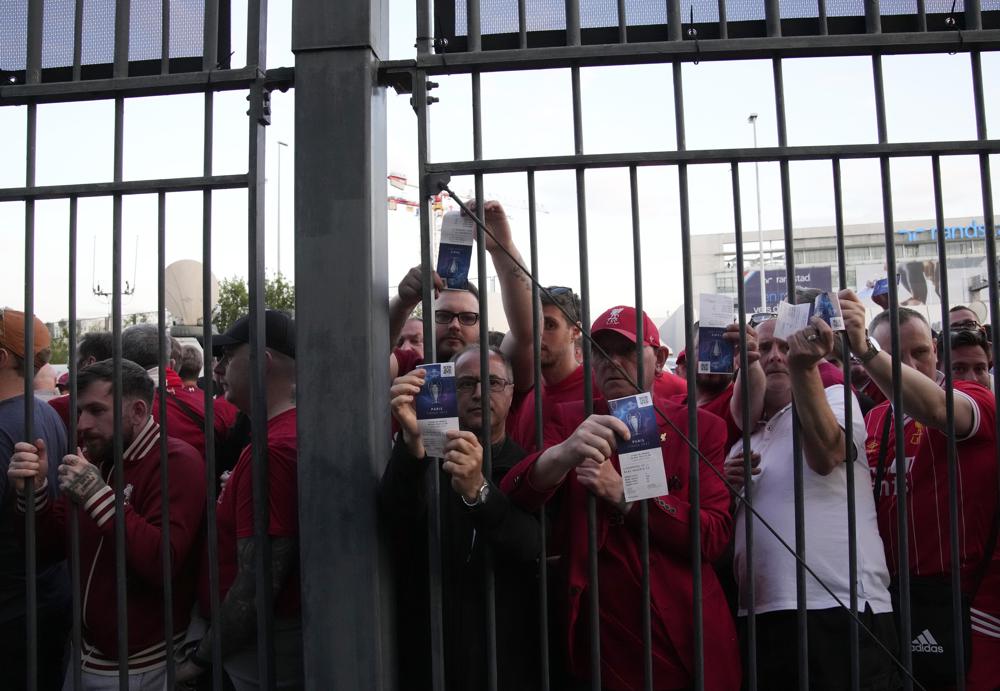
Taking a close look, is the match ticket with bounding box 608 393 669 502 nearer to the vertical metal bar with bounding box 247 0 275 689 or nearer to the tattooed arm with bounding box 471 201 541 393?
the tattooed arm with bounding box 471 201 541 393

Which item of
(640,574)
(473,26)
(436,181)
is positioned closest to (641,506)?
(640,574)

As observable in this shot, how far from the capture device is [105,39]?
2.40 metres

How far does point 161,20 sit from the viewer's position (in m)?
2.38

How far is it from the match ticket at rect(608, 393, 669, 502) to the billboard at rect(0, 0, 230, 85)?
154cm

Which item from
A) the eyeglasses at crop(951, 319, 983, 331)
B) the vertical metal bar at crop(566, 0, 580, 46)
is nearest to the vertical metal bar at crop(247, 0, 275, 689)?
the vertical metal bar at crop(566, 0, 580, 46)

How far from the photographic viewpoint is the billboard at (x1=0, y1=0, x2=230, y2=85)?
Answer: 2361 millimetres

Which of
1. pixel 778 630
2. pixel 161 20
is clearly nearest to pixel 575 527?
pixel 778 630

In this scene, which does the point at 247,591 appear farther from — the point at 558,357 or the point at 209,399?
the point at 558,357

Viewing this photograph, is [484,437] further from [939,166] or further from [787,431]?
[939,166]

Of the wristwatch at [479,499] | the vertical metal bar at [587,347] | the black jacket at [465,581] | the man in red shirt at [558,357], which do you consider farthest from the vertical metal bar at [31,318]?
the man in red shirt at [558,357]

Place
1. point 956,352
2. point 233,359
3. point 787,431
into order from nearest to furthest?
1. point 787,431
2. point 233,359
3. point 956,352

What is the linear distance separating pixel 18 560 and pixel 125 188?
151cm

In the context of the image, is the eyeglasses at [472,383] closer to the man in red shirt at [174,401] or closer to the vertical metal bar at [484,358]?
the vertical metal bar at [484,358]

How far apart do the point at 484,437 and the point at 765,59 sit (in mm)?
1297
